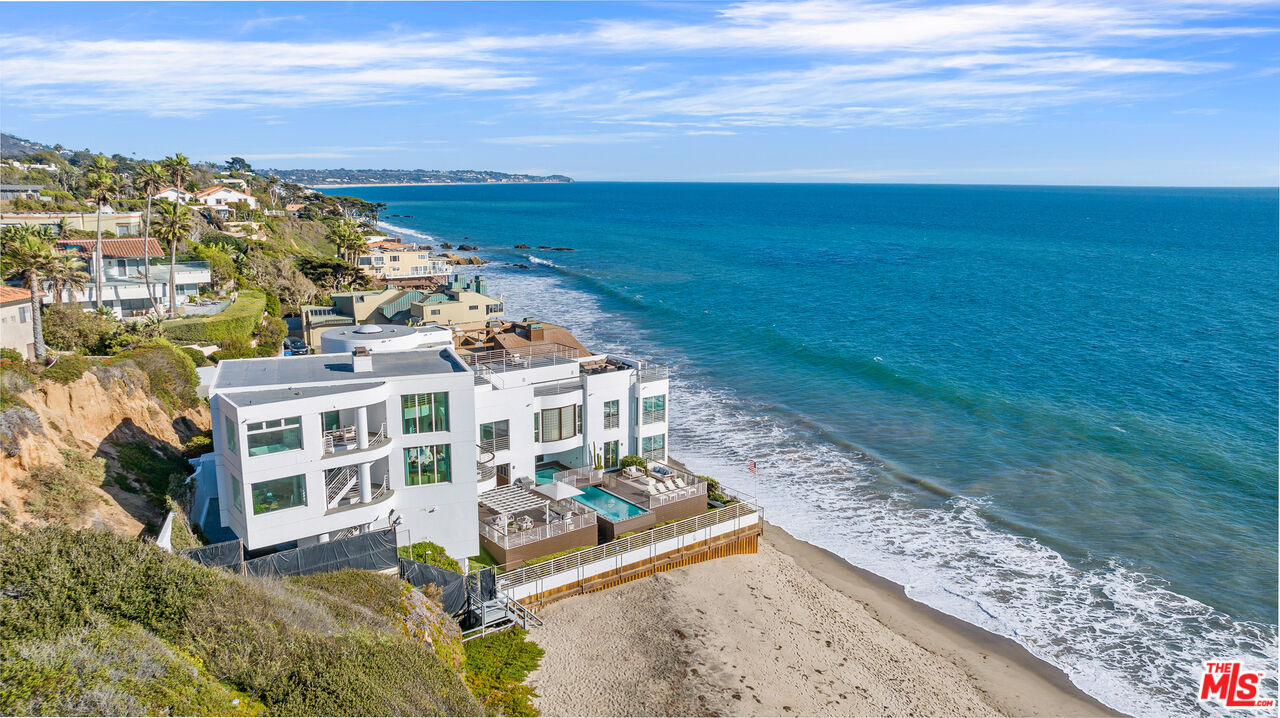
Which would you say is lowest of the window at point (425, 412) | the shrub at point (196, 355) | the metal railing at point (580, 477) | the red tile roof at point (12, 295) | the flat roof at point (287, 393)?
the metal railing at point (580, 477)

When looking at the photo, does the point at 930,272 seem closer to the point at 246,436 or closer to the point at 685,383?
the point at 685,383

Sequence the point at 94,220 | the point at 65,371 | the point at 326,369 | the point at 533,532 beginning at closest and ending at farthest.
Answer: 1. the point at 533,532
2. the point at 326,369
3. the point at 65,371
4. the point at 94,220

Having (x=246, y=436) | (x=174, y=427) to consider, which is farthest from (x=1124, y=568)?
(x=174, y=427)

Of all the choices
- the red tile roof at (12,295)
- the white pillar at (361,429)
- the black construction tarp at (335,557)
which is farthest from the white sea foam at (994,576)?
the red tile roof at (12,295)

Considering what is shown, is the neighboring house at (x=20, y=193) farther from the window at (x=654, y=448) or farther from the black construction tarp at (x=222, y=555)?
the black construction tarp at (x=222, y=555)

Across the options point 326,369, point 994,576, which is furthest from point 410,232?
point 994,576

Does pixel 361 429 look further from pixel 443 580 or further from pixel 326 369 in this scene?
pixel 443 580
